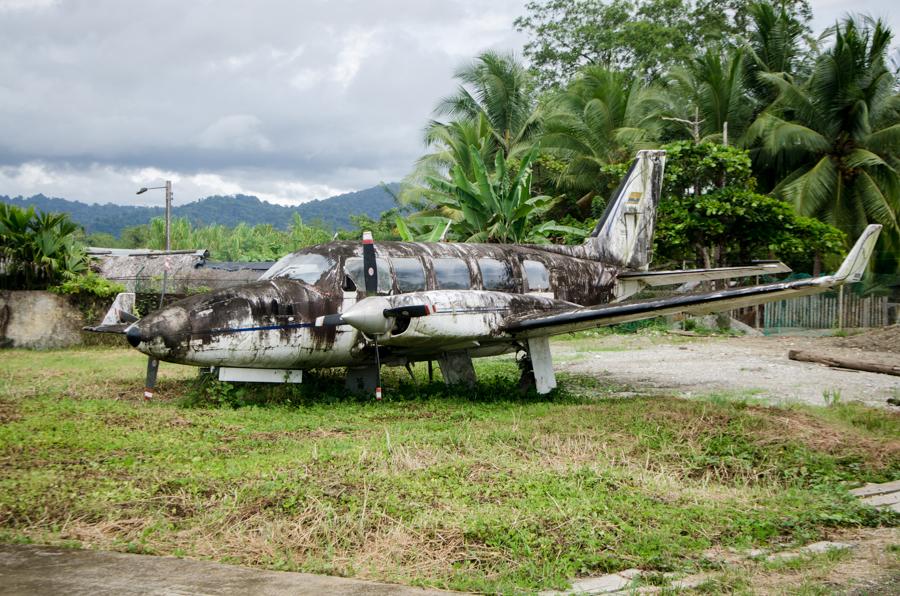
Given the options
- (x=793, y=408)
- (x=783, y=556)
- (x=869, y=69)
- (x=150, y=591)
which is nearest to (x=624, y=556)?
(x=783, y=556)

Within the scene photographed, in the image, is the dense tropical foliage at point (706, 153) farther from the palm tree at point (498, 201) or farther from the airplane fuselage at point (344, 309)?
the airplane fuselage at point (344, 309)

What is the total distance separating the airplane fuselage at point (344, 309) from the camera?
10547 mm

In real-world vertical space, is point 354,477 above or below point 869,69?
below

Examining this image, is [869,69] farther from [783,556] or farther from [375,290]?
[783,556]

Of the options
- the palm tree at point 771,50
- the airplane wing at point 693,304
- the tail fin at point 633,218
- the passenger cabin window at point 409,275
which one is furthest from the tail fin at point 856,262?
the palm tree at point 771,50

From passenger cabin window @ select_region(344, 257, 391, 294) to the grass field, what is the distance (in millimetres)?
1878

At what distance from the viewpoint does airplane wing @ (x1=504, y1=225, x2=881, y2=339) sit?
36.0 ft

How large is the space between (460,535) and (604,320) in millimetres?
7342

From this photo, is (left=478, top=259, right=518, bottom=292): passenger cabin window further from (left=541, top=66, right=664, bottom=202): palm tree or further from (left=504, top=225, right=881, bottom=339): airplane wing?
(left=541, top=66, right=664, bottom=202): palm tree

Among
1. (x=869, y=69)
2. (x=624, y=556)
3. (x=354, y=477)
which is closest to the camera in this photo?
(x=624, y=556)

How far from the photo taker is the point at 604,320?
12.4 meters

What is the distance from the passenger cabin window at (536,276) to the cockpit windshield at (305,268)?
3841mm

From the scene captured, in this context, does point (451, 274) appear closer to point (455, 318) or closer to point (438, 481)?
point (455, 318)

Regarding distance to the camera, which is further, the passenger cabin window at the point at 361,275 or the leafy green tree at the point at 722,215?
the leafy green tree at the point at 722,215
